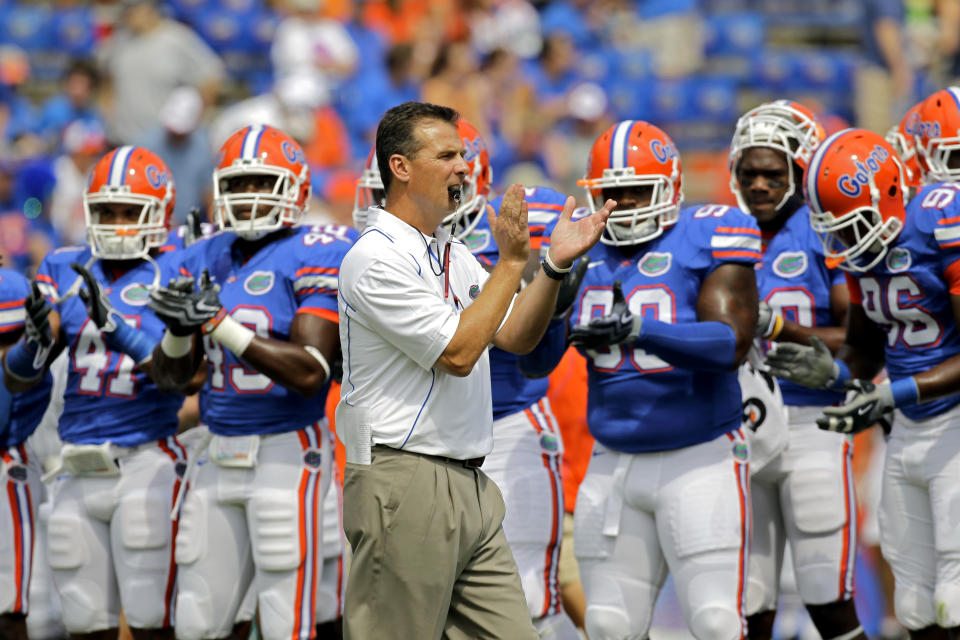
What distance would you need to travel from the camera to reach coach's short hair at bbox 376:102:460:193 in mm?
3533

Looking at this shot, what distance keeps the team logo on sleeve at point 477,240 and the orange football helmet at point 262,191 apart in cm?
62

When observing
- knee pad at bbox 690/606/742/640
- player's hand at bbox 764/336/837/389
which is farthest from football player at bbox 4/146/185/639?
Answer: player's hand at bbox 764/336/837/389

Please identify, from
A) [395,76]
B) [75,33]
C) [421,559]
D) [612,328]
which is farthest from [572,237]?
[75,33]

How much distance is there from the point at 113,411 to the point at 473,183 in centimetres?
153

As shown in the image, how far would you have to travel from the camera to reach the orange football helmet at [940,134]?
15.9ft

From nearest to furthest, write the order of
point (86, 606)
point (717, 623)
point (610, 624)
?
1. point (717, 623)
2. point (610, 624)
3. point (86, 606)

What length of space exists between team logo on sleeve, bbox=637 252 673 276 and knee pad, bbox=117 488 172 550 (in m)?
1.90

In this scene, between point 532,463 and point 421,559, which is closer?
point 421,559

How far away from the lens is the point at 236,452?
15.7 feet

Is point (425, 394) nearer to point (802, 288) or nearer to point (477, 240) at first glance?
point (477, 240)

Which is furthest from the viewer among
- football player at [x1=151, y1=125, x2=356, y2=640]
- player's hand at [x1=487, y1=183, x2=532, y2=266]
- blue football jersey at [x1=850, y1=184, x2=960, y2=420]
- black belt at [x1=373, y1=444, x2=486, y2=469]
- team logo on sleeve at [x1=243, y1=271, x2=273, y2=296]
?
team logo on sleeve at [x1=243, y1=271, x2=273, y2=296]

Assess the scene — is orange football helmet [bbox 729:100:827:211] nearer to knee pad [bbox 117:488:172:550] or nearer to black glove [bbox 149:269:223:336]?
black glove [bbox 149:269:223:336]

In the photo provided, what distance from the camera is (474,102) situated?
420 inches

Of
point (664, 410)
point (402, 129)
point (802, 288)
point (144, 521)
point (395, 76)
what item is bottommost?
point (144, 521)
